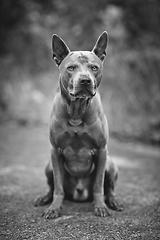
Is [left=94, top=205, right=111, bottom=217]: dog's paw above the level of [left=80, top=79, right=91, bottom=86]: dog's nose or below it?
below

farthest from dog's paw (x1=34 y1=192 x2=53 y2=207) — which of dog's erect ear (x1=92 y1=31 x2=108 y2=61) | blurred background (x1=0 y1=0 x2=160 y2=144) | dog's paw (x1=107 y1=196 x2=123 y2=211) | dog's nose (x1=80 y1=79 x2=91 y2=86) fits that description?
blurred background (x1=0 y1=0 x2=160 y2=144)

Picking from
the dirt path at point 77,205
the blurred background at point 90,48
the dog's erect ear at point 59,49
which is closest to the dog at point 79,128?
the dog's erect ear at point 59,49

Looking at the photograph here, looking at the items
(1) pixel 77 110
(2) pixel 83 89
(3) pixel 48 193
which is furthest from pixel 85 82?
(3) pixel 48 193

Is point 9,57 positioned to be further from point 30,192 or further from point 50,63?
point 30,192

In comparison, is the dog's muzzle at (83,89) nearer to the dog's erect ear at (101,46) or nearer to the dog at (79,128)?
the dog at (79,128)

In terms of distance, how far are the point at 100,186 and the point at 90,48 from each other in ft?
21.0

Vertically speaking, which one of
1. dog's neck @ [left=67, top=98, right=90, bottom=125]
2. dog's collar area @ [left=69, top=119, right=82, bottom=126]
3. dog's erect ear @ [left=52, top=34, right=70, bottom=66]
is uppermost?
dog's erect ear @ [left=52, top=34, right=70, bottom=66]

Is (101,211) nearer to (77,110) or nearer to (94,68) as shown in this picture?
(77,110)

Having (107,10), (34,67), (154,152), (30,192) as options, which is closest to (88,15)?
(107,10)

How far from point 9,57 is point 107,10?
4214mm

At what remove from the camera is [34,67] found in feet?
34.3

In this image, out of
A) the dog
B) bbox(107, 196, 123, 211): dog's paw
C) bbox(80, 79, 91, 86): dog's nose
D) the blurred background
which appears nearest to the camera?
bbox(80, 79, 91, 86): dog's nose

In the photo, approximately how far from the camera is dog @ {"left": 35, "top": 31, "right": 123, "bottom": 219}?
97.2 inches

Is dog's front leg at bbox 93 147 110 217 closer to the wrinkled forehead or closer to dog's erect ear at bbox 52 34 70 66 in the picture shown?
the wrinkled forehead
